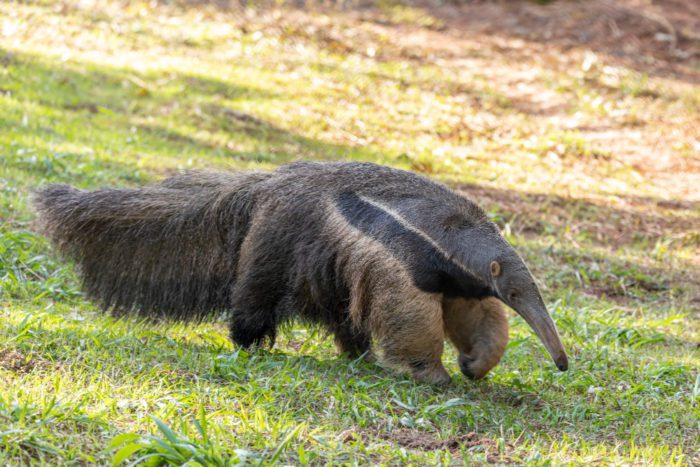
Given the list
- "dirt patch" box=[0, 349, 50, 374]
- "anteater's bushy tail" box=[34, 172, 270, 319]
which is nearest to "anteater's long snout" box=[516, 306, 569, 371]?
"anteater's bushy tail" box=[34, 172, 270, 319]

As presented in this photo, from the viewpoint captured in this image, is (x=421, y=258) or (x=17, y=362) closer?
(x=17, y=362)

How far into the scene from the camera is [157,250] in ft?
18.4

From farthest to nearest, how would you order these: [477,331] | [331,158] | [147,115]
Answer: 1. [147,115]
2. [331,158]
3. [477,331]

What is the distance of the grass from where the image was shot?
13.3ft

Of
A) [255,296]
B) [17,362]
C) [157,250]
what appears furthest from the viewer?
[157,250]

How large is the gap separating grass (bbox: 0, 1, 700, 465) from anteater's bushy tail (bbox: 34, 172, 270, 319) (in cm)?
20

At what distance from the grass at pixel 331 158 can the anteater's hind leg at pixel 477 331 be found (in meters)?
0.17

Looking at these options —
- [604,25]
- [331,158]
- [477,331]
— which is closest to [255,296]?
[477,331]

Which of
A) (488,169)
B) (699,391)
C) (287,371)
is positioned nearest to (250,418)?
(287,371)

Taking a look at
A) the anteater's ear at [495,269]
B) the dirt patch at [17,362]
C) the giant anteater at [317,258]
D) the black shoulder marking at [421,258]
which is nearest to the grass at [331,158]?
the dirt patch at [17,362]

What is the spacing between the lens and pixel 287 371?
4.95 meters

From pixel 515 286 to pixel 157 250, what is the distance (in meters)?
2.24

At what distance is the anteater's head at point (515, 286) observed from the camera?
4.76 m

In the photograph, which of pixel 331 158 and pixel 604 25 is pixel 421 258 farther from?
pixel 604 25
